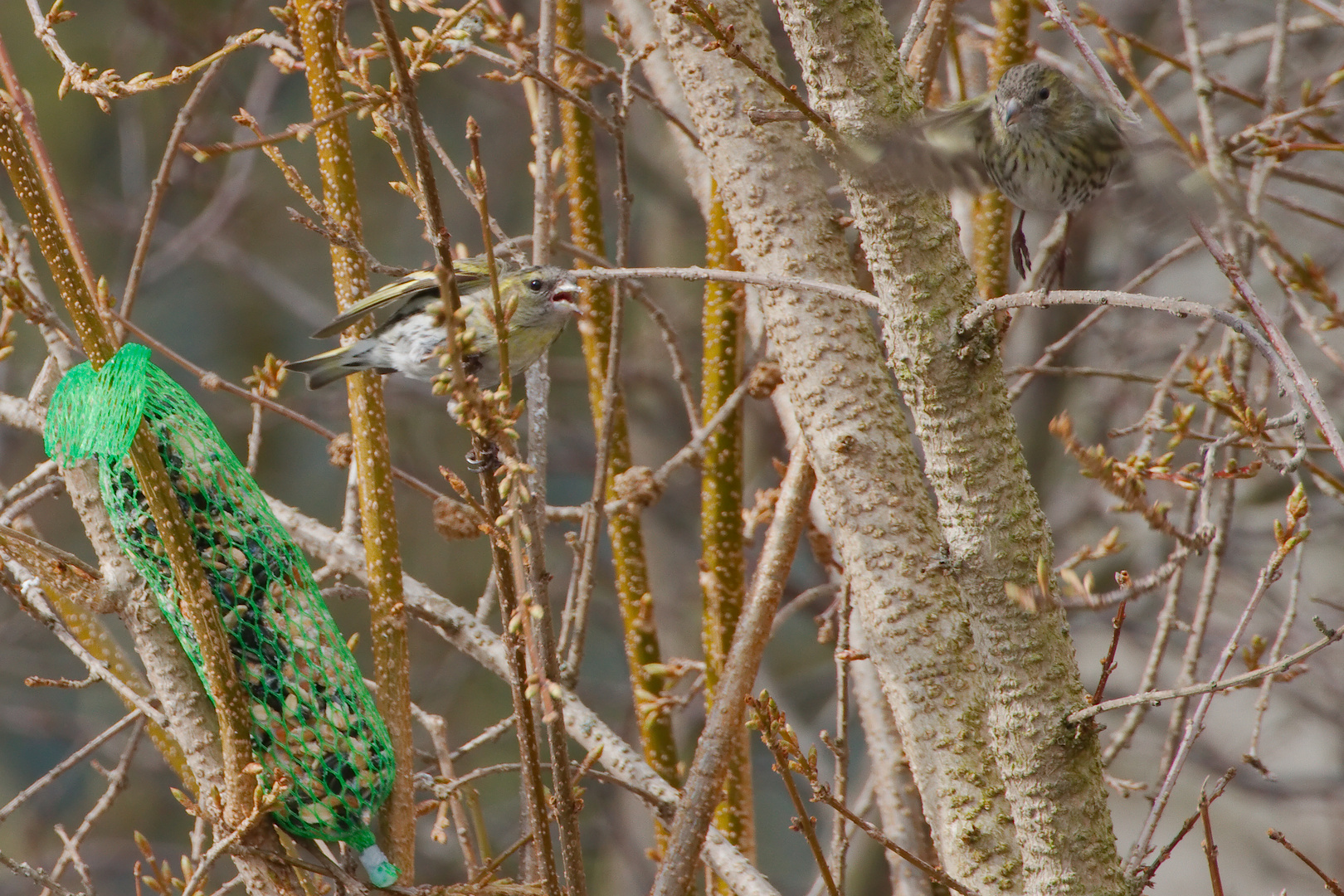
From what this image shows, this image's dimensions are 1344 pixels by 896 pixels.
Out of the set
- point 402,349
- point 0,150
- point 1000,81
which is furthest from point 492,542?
point 1000,81

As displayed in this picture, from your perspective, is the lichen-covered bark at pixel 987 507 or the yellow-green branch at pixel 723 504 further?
the yellow-green branch at pixel 723 504

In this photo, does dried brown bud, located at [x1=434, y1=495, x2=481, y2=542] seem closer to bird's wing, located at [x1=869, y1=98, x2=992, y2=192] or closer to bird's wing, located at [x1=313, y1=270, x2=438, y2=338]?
bird's wing, located at [x1=313, y1=270, x2=438, y2=338]

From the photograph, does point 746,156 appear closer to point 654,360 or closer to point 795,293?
point 795,293

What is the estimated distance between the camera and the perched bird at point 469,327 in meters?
2.71

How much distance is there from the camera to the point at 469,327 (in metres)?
2.65

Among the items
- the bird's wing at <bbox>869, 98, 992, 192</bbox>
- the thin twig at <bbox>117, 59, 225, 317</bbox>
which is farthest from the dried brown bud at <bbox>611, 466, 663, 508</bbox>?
the thin twig at <bbox>117, 59, 225, 317</bbox>

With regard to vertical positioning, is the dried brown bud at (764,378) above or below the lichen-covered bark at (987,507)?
above

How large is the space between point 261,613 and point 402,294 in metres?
0.76

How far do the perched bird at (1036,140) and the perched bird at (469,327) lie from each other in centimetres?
90

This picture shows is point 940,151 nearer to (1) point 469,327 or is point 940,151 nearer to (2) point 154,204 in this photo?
(1) point 469,327

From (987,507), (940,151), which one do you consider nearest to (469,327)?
(940,151)

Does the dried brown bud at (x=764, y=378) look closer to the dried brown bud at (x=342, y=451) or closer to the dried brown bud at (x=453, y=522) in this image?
the dried brown bud at (x=453, y=522)

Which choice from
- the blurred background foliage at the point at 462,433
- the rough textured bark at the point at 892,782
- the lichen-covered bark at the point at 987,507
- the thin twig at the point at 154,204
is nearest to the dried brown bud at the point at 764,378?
the rough textured bark at the point at 892,782

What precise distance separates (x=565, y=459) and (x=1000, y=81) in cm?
629
